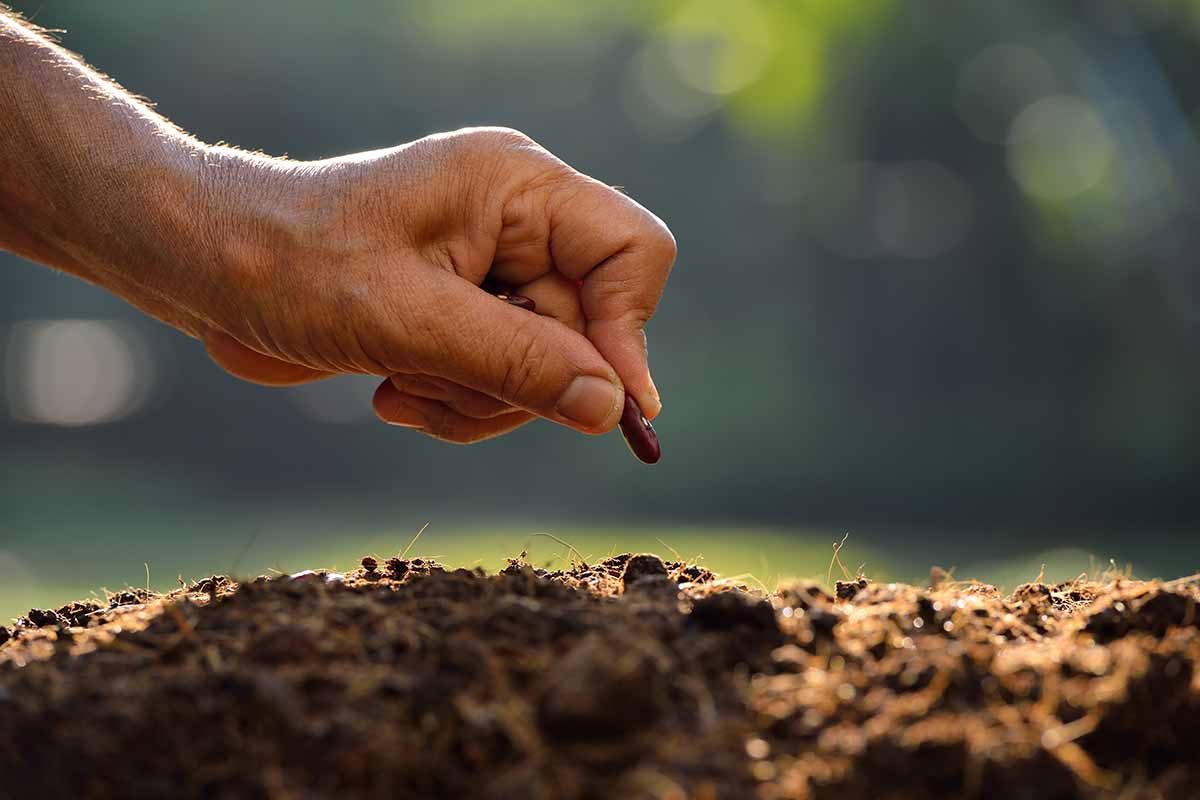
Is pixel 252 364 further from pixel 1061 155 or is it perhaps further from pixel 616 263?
pixel 1061 155

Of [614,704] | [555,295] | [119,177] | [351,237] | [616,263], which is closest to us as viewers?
[614,704]

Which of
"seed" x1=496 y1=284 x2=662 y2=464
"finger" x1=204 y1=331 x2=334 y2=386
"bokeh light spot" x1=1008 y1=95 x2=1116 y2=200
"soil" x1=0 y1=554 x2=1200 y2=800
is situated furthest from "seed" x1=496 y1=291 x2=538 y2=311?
"bokeh light spot" x1=1008 y1=95 x2=1116 y2=200

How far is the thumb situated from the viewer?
6.86ft

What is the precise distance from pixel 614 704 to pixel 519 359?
1061 mm

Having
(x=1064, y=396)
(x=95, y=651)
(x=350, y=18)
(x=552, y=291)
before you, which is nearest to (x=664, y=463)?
(x=1064, y=396)

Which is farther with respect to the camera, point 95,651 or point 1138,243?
point 1138,243

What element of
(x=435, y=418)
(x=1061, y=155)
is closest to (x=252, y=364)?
(x=435, y=418)

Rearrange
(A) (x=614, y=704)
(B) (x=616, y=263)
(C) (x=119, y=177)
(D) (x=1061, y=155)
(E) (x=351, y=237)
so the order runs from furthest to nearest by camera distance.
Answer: (D) (x=1061, y=155) < (B) (x=616, y=263) < (C) (x=119, y=177) < (E) (x=351, y=237) < (A) (x=614, y=704)

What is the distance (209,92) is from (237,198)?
13.0 meters

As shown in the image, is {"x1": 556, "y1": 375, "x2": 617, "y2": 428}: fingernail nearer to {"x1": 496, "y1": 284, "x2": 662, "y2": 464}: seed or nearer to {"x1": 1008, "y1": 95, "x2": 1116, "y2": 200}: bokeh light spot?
{"x1": 496, "y1": 284, "x2": 662, "y2": 464}: seed

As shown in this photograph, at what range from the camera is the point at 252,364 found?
2.58 meters

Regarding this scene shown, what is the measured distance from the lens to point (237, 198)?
2.09 m

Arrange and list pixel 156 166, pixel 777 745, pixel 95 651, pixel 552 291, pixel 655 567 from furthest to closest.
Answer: pixel 552 291 → pixel 156 166 → pixel 655 567 → pixel 95 651 → pixel 777 745

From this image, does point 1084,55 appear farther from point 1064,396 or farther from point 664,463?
point 664,463
